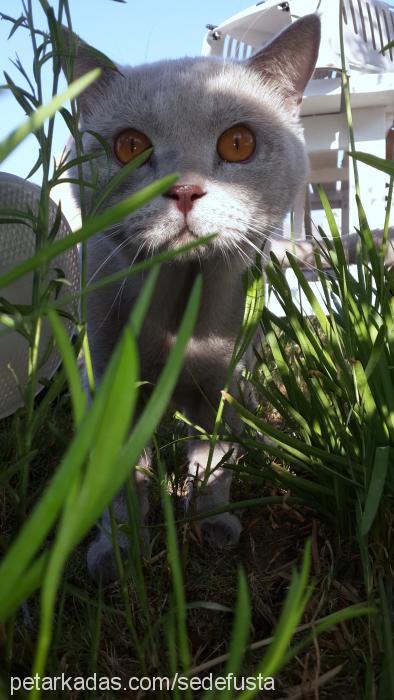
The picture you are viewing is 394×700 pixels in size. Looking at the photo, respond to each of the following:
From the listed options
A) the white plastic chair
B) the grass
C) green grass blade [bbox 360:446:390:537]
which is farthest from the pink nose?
the white plastic chair

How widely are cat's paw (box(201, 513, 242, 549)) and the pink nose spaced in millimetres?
502

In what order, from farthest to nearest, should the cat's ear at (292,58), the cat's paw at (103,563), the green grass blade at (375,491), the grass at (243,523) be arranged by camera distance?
the cat's ear at (292,58) → the cat's paw at (103,563) → the green grass blade at (375,491) → the grass at (243,523)

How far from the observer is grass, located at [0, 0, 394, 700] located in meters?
0.25

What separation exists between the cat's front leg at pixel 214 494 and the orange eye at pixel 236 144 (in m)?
0.51

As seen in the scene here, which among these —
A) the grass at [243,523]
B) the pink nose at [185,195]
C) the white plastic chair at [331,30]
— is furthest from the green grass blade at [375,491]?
the white plastic chair at [331,30]

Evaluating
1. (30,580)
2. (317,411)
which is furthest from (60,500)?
(317,411)

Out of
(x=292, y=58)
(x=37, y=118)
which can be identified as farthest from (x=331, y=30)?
(x=37, y=118)

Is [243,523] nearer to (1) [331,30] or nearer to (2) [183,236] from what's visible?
(2) [183,236]

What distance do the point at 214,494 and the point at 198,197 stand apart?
0.52 metres

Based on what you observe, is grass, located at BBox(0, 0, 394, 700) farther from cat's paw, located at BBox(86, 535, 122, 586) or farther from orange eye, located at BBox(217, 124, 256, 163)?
orange eye, located at BBox(217, 124, 256, 163)

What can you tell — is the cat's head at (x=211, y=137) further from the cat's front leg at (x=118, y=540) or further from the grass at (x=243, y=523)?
the cat's front leg at (x=118, y=540)

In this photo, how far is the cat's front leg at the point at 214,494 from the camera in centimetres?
101

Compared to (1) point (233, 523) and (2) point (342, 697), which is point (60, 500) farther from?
(1) point (233, 523)

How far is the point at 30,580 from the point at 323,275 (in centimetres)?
86
